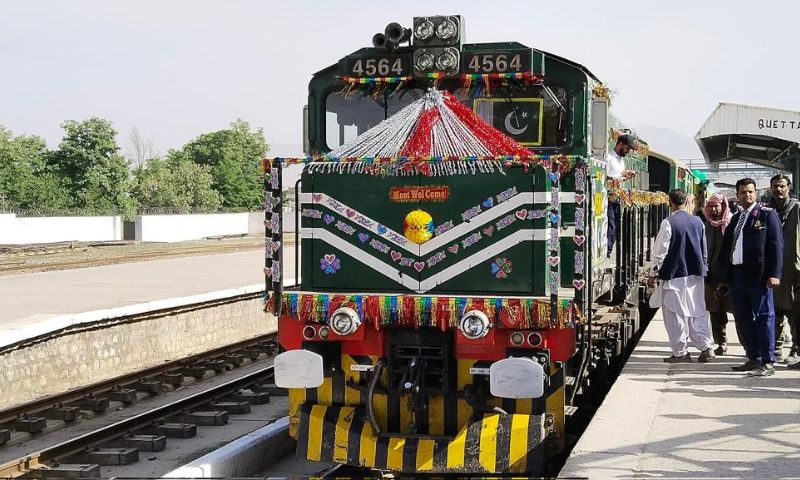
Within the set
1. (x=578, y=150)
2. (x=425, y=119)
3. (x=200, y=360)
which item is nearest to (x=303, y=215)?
(x=425, y=119)

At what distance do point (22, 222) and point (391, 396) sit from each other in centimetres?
3879

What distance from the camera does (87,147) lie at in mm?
53031

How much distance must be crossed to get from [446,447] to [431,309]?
0.99 metres

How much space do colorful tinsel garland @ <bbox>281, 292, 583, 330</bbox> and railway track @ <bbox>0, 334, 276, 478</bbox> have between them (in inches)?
104

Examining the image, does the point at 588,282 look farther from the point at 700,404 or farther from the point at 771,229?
the point at 771,229

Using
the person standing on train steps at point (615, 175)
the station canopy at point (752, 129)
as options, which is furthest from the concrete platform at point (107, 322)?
the station canopy at point (752, 129)

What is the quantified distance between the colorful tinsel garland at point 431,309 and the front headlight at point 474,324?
4 cm

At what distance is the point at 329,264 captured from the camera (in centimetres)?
734

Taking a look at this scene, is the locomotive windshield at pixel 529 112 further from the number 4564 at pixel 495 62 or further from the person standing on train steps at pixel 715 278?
the person standing on train steps at pixel 715 278

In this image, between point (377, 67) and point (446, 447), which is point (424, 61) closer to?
point (377, 67)

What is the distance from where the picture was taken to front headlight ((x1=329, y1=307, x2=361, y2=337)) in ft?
22.6

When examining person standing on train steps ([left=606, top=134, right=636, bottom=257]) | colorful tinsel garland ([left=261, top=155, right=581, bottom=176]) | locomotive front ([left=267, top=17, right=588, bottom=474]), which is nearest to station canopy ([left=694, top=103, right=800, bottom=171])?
person standing on train steps ([left=606, top=134, right=636, bottom=257])

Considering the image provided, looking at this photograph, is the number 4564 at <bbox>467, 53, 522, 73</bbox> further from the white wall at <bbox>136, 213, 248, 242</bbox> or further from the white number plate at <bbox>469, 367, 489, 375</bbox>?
the white wall at <bbox>136, 213, 248, 242</bbox>

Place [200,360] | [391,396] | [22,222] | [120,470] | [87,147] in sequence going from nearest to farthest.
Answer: [391,396] < [120,470] < [200,360] < [22,222] < [87,147]
